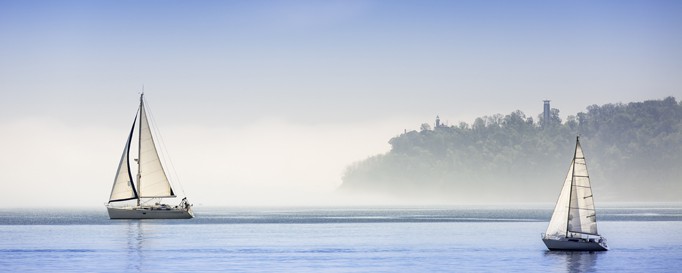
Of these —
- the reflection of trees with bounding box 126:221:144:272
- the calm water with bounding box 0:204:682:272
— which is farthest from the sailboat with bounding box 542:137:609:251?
the reflection of trees with bounding box 126:221:144:272

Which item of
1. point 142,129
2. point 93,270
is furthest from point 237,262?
point 142,129

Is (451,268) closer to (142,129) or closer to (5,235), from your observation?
(5,235)

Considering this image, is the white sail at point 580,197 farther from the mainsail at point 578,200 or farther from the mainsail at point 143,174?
the mainsail at point 143,174

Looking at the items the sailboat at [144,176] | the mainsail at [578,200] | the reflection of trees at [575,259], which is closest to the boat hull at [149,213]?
the sailboat at [144,176]

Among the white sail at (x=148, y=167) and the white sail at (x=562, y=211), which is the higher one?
the white sail at (x=148, y=167)

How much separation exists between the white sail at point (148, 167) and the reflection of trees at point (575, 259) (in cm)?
7791

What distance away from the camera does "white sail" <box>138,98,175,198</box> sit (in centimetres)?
16900

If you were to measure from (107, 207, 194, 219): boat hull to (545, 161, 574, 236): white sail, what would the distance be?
8305 cm

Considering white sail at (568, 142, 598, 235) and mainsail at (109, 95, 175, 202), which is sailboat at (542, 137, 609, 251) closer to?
white sail at (568, 142, 598, 235)

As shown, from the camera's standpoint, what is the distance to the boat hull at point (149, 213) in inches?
6752

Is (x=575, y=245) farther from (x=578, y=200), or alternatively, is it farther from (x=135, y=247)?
(x=135, y=247)

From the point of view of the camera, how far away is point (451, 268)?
91438 millimetres

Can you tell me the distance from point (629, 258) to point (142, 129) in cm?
8705

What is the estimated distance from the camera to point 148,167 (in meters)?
169
